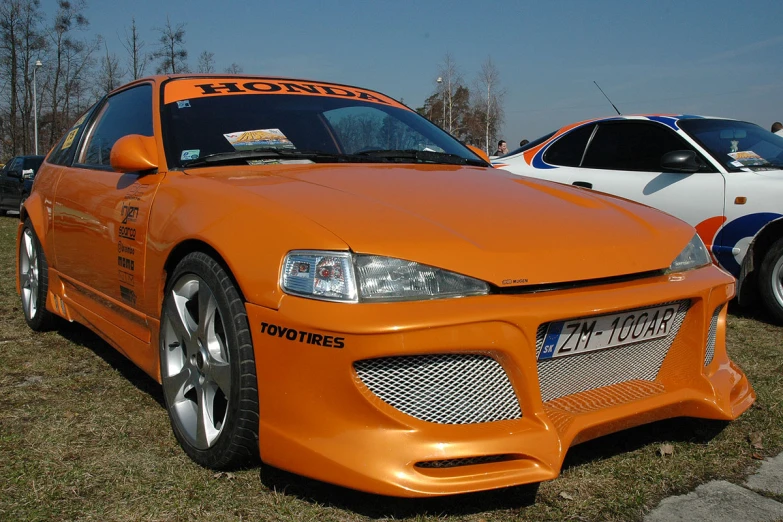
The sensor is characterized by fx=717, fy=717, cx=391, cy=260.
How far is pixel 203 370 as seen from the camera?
238 centimetres

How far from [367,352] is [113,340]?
5.77 ft

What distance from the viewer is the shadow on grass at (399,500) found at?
2.09 metres

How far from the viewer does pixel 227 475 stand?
7.55 feet

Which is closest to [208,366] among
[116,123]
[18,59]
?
[116,123]

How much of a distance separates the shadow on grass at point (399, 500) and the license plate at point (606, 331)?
46cm

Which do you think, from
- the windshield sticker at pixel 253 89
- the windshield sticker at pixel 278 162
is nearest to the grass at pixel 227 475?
the windshield sticker at pixel 278 162

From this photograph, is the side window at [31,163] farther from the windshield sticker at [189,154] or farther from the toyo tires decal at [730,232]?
the toyo tires decal at [730,232]

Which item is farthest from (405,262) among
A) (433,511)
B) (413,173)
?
(413,173)

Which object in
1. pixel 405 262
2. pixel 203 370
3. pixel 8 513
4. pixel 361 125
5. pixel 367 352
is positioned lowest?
pixel 8 513

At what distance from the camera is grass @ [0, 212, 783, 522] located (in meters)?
2.08

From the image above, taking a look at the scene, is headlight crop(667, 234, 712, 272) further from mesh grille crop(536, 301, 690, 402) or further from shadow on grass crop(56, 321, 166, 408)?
shadow on grass crop(56, 321, 166, 408)

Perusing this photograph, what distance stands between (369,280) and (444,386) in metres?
0.35

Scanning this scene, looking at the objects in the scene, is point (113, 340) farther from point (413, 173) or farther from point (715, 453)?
point (715, 453)

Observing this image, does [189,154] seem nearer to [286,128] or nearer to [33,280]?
[286,128]
